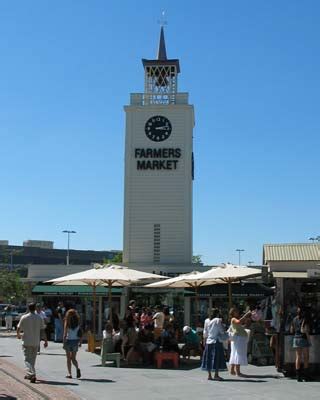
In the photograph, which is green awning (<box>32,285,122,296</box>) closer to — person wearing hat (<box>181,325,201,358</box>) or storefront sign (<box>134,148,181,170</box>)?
storefront sign (<box>134,148,181,170</box>)

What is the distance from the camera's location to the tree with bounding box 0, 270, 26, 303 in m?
50.2

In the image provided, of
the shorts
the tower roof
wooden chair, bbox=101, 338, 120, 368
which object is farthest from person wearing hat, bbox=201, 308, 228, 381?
the tower roof

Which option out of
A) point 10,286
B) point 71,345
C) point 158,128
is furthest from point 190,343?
point 10,286

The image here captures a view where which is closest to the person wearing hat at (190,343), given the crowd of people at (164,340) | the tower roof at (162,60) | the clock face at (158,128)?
the crowd of people at (164,340)

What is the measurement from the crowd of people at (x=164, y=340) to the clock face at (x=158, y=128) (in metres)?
23.4

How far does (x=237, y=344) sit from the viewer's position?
54.2 ft

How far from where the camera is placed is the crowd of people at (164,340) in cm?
1502

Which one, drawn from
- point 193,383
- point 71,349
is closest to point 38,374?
point 71,349

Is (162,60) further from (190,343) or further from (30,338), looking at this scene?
(30,338)

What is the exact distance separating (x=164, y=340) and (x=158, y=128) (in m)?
26.7

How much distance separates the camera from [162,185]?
A: 44.0 metres

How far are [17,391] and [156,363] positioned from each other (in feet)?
20.5

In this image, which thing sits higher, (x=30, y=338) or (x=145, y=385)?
(x=30, y=338)

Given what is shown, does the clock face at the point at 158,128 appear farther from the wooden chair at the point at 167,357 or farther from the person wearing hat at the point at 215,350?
the person wearing hat at the point at 215,350
